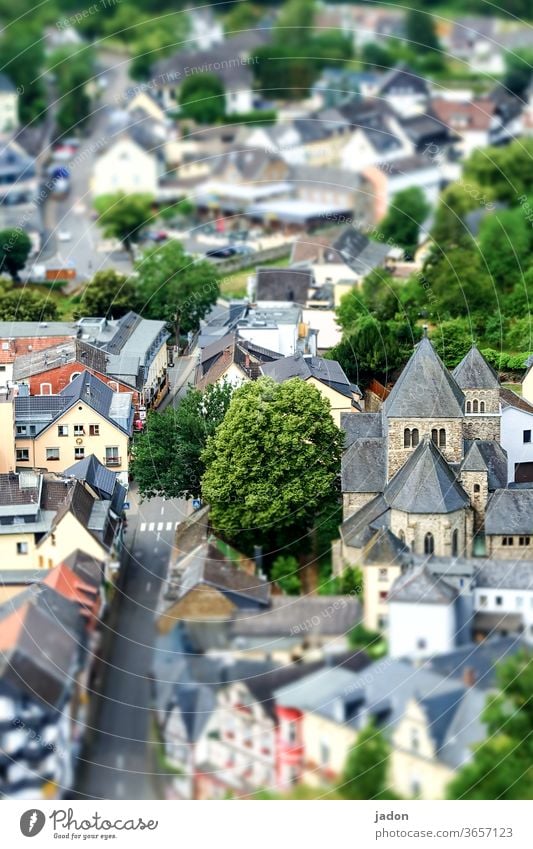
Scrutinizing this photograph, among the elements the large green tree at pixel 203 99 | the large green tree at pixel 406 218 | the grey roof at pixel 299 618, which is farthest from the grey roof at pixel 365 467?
the large green tree at pixel 203 99

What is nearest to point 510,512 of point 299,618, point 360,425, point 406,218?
point 360,425

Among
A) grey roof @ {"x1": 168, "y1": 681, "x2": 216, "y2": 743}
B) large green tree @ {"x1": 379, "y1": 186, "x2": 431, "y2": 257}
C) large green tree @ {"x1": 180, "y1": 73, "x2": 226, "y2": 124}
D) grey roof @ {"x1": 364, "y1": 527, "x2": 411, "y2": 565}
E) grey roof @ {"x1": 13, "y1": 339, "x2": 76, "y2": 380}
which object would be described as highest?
large green tree @ {"x1": 180, "y1": 73, "x2": 226, "y2": 124}

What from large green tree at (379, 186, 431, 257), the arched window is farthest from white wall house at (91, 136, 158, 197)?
the arched window

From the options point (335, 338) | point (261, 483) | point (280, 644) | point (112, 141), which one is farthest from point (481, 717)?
point (112, 141)

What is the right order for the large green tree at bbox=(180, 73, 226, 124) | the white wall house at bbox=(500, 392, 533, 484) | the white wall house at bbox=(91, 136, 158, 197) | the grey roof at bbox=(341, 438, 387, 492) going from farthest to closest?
the large green tree at bbox=(180, 73, 226, 124) < the white wall house at bbox=(91, 136, 158, 197) < the white wall house at bbox=(500, 392, 533, 484) < the grey roof at bbox=(341, 438, 387, 492)

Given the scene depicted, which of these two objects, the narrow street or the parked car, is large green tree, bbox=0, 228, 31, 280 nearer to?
the parked car

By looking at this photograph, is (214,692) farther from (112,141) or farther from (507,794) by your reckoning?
(112,141)

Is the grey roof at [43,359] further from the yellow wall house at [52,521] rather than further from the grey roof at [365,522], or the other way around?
the grey roof at [365,522]
